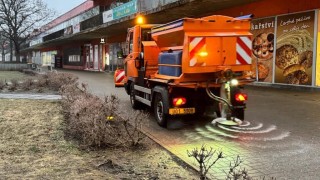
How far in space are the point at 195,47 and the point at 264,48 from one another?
39.3ft

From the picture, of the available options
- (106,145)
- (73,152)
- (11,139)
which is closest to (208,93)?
(106,145)

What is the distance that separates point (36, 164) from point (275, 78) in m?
15.0

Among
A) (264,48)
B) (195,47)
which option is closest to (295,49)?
(264,48)

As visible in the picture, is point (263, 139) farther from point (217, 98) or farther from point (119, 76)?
point (119, 76)

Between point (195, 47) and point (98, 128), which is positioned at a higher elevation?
point (195, 47)

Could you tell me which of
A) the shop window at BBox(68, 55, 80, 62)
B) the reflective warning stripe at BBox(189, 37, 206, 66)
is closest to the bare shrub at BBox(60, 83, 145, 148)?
the reflective warning stripe at BBox(189, 37, 206, 66)

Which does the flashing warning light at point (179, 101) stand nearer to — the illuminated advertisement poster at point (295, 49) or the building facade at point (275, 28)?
the building facade at point (275, 28)

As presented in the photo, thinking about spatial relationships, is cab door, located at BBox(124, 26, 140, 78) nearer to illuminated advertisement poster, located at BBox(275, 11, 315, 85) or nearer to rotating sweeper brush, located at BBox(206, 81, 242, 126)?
rotating sweeper brush, located at BBox(206, 81, 242, 126)

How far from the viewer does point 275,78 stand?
1914cm

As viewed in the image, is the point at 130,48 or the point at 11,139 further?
the point at 130,48

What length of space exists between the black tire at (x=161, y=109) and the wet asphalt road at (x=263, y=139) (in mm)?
180

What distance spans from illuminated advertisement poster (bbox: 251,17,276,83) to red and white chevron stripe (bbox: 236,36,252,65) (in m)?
10.5

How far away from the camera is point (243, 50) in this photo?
9234 mm

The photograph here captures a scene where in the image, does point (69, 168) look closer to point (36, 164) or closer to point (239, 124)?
point (36, 164)
